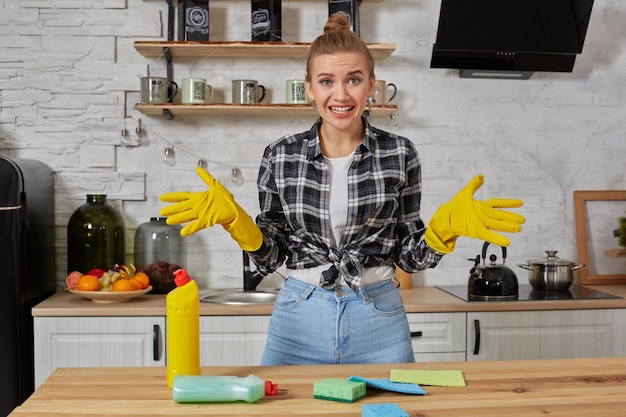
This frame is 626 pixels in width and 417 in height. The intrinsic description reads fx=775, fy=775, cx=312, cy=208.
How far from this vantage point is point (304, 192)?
208cm

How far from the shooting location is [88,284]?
300cm

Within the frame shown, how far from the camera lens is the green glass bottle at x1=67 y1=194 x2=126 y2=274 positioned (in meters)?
3.29

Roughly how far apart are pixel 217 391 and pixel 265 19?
2.18 m

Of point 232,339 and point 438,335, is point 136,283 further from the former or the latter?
point 438,335

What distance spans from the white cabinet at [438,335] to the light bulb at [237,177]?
1.02m

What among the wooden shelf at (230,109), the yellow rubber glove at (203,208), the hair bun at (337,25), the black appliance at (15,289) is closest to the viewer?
the yellow rubber glove at (203,208)

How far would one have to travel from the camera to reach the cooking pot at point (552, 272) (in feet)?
10.8

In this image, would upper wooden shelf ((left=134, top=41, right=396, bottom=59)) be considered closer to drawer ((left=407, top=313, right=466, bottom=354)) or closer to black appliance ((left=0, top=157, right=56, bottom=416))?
black appliance ((left=0, top=157, right=56, bottom=416))

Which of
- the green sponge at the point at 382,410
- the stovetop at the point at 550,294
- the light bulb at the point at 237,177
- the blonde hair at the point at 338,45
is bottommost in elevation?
the stovetop at the point at 550,294

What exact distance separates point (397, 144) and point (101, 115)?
1.77 m

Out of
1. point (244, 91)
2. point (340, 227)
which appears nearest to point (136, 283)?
point (244, 91)

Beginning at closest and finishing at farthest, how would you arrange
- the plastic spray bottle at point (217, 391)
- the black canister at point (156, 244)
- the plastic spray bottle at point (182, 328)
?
the plastic spray bottle at point (217, 391) < the plastic spray bottle at point (182, 328) < the black canister at point (156, 244)

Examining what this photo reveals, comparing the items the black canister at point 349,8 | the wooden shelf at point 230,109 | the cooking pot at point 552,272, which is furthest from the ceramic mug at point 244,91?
the cooking pot at point 552,272

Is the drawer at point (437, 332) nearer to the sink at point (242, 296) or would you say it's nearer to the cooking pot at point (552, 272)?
the cooking pot at point (552, 272)
